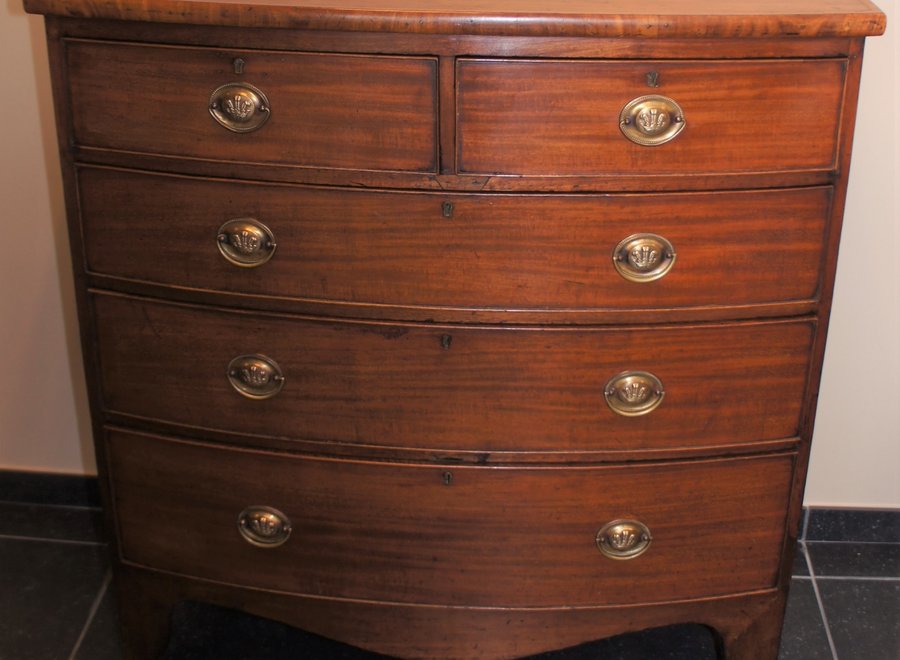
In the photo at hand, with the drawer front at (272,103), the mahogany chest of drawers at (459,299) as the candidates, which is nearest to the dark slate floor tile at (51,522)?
the mahogany chest of drawers at (459,299)

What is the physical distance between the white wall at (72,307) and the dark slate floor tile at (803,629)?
215mm

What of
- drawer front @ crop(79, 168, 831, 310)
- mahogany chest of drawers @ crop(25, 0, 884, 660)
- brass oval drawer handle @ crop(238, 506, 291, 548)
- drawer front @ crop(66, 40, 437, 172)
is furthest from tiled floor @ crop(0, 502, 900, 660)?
drawer front @ crop(66, 40, 437, 172)

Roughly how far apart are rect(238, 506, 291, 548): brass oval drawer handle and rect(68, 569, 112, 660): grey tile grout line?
0.50 m

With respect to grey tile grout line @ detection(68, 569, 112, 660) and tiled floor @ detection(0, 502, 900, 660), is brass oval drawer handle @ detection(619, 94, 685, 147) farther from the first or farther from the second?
grey tile grout line @ detection(68, 569, 112, 660)

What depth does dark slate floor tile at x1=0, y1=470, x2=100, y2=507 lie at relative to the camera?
239 cm

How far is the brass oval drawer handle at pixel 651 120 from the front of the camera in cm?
142

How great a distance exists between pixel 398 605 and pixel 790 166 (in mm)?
821

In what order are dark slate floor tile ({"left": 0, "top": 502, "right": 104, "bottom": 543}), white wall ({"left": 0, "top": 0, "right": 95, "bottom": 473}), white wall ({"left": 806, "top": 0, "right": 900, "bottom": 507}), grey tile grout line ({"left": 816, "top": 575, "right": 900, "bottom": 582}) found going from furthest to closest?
1. dark slate floor tile ({"left": 0, "top": 502, "right": 104, "bottom": 543})
2. grey tile grout line ({"left": 816, "top": 575, "right": 900, "bottom": 582})
3. white wall ({"left": 0, "top": 0, "right": 95, "bottom": 473})
4. white wall ({"left": 806, "top": 0, "right": 900, "bottom": 507})

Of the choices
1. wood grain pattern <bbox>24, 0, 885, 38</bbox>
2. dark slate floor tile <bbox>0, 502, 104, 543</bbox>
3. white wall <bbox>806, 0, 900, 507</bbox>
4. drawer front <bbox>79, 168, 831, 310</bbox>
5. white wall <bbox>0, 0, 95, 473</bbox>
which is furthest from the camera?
dark slate floor tile <bbox>0, 502, 104, 543</bbox>

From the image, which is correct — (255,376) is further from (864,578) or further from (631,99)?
(864,578)

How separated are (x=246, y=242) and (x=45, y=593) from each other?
3.18 ft

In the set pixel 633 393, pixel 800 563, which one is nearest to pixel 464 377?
pixel 633 393

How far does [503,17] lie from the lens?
4.45ft

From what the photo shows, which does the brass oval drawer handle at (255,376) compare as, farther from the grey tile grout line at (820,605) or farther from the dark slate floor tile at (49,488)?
the grey tile grout line at (820,605)
